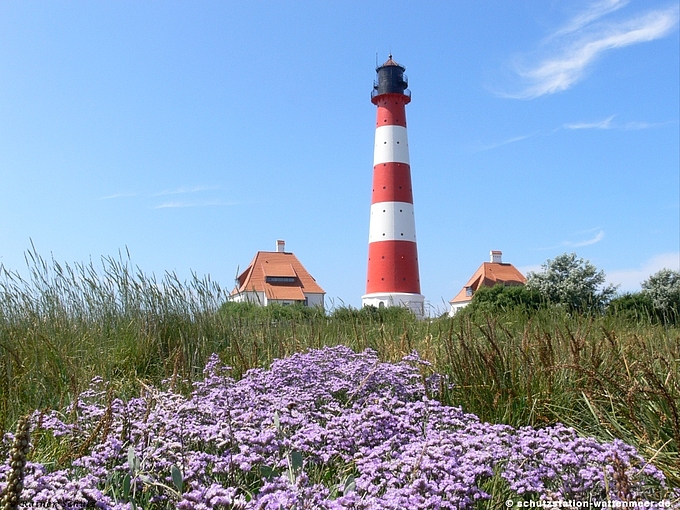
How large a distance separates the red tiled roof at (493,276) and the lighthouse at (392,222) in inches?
441

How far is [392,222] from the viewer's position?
24.0 metres

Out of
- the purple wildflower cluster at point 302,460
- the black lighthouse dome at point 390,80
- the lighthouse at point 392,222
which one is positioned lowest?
the purple wildflower cluster at point 302,460

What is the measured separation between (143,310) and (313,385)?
10.8 feet

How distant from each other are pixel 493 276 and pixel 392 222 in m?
13.5

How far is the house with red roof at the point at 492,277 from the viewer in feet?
115

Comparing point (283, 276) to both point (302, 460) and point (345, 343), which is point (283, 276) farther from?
point (302, 460)

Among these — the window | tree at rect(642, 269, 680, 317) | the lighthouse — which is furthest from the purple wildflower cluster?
the window

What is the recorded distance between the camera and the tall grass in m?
3.62

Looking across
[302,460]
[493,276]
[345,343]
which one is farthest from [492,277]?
[302,460]

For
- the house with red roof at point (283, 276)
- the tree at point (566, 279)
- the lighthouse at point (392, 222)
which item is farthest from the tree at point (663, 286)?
the house with red roof at point (283, 276)

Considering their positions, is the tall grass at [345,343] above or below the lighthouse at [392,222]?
below

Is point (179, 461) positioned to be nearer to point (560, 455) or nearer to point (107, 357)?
point (560, 455)

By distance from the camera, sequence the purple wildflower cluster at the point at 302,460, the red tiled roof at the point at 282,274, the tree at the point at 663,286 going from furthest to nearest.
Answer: the red tiled roof at the point at 282,274 → the tree at the point at 663,286 → the purple wildflower cluster at the point at 302,460

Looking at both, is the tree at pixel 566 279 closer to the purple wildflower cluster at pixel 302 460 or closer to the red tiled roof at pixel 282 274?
the red tiled roof at pixel 282 274
